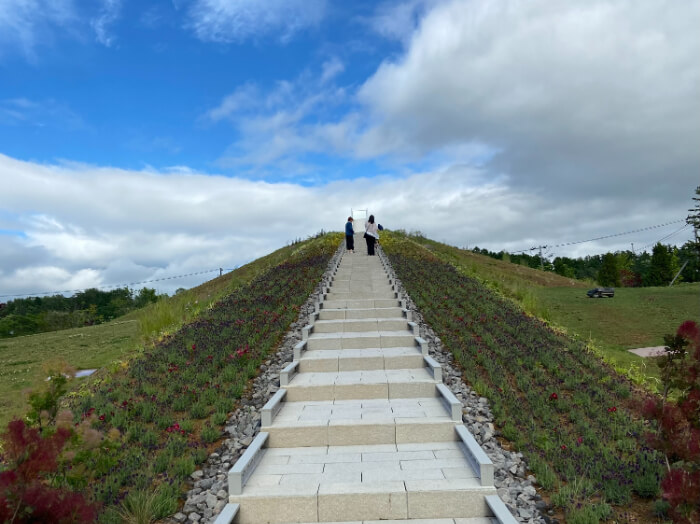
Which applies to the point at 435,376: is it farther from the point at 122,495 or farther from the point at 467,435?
the point at 122,495

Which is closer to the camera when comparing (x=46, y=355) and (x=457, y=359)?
(x=457, y=359)

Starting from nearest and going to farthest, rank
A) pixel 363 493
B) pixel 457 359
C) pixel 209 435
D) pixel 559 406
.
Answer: pixel 363 493 < pixel 209 435 < pixel 559 406 < pixel 457 359

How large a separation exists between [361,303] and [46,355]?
10.8 m

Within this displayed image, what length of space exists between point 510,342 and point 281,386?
16.7 feet

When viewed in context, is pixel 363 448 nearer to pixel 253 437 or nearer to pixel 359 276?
pixel 253 437

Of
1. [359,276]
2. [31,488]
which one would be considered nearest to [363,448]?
[31,488]

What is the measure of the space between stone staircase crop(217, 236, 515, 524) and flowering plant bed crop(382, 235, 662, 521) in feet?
2.56

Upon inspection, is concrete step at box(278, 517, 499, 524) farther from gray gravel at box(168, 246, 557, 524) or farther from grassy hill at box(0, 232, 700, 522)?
grassy hill at box(0, 232, 700, 522)

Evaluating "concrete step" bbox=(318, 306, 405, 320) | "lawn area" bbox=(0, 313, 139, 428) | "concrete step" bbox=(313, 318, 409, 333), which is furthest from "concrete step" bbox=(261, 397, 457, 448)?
"concrete step" bbox=(318, 306, 405, 320)

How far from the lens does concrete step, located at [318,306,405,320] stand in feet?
38.2

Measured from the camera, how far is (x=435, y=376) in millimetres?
7367

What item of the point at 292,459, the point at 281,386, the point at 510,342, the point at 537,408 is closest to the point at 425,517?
the point at 292,459

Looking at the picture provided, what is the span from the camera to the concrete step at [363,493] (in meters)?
4.51

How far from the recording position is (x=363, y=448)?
18.8 feet
